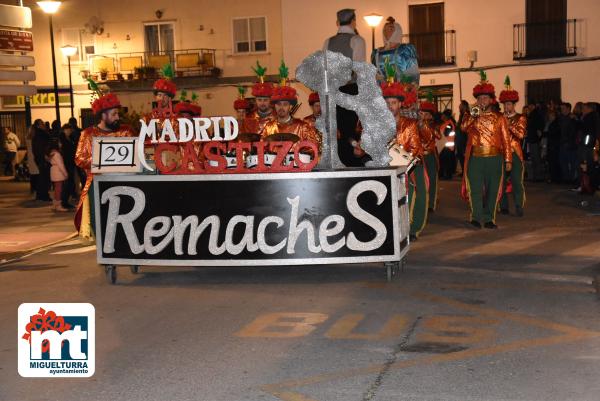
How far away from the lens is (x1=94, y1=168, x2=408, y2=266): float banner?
31.0 ft

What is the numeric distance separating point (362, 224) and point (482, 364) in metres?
→ 3.17

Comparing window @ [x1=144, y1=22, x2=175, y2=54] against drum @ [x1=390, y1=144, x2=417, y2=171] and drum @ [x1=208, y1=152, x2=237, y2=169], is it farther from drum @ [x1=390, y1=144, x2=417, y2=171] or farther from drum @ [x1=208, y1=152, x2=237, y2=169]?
drum @ [x1=208, y1=152, x2=237, y2=169]

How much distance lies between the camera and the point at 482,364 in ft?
21.2

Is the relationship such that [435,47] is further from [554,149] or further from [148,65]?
[554,149]

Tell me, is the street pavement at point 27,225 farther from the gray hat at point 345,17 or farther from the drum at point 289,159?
the gray hat at point 345,17

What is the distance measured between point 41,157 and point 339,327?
1578cm

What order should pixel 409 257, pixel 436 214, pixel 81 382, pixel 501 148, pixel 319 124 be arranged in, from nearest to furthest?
1. pixel 81 382
2. pixel 319 124
3. pixel 409 257
4. pixel 501 148
5. pixel 436 214

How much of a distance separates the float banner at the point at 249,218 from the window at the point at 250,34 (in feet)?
96.1

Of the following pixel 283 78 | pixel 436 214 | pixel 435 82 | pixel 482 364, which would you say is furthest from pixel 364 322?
pixel 435 82

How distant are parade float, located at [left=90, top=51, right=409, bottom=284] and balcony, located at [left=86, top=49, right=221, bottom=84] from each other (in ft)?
94.4

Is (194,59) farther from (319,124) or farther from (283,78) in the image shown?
(319,124)

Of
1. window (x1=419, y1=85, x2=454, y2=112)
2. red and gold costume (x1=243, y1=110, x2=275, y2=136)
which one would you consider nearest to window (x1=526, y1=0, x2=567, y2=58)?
window (x1=419, y1=85, x2=454, y2=112)

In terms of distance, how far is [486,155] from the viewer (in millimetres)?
13891

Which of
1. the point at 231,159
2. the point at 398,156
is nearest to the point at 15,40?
the point at 231,159
